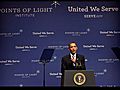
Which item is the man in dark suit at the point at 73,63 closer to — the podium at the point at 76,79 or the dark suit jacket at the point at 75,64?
the dark suit jacket at the point at 75,64

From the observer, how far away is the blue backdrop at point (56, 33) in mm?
5625

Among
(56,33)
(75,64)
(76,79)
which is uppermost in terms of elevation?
(56,33)

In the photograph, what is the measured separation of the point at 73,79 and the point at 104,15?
250cm

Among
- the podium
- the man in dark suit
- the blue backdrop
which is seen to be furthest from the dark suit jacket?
the blue backdrop

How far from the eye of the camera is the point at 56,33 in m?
5.69

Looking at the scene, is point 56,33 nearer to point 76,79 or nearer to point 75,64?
point 75,64

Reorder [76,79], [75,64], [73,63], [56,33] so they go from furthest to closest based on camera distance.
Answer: [56,33], [73,63], [75,64], [76,79]

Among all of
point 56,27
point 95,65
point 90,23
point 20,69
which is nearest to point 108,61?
point 95,65

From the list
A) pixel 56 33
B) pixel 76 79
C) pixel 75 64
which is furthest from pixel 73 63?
pixel 56 33

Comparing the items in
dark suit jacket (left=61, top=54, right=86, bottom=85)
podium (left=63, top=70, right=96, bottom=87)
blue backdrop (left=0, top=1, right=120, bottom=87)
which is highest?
blue backdrop (left=0, top=1, right=120, bottom=87)

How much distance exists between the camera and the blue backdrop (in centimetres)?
562

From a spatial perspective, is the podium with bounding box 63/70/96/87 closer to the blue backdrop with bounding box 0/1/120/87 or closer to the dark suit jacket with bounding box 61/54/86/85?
the dark suit jacket with bounding box 61/54/86/85

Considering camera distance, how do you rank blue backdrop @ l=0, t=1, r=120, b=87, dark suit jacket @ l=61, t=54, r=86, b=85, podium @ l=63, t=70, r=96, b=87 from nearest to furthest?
podium @ l=63, t=70, r=96, b=87
dark suit jacket @ l=61, t=54, r=86, b=85
blue backdrop @ l=0, t=1, r=120, b=87

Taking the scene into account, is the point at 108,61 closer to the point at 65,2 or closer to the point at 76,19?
the point at 76,19
